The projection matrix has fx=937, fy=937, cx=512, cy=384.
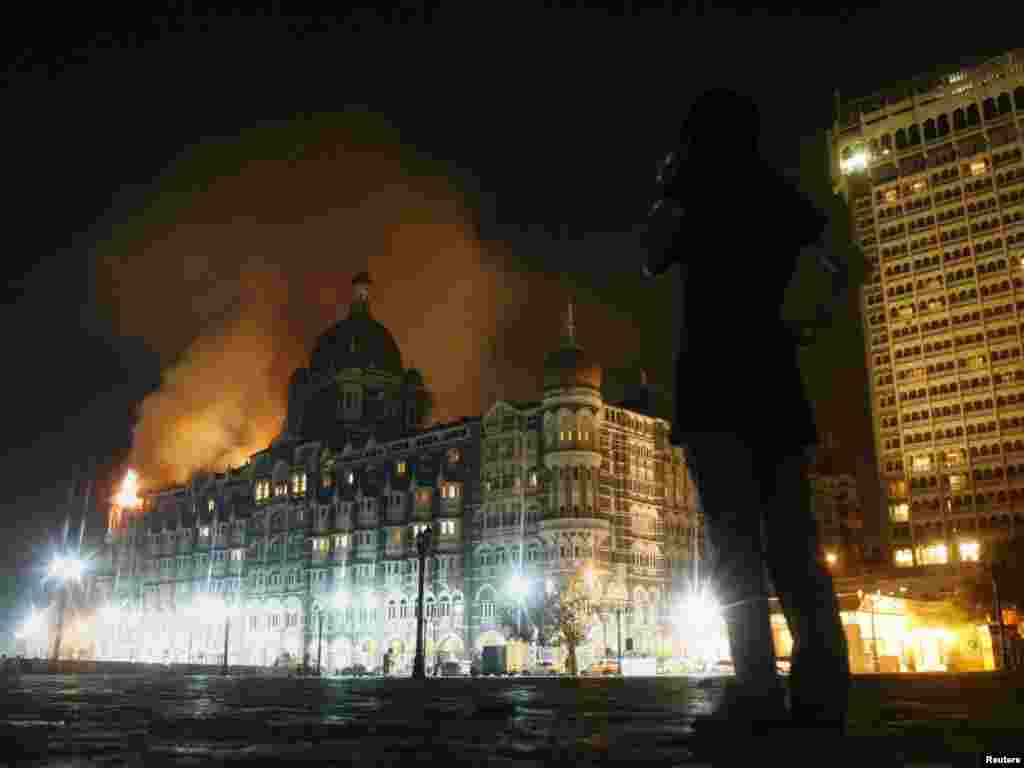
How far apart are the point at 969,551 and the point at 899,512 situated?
355 inches

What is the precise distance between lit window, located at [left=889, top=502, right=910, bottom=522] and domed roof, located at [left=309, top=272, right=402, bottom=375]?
59.1 metres

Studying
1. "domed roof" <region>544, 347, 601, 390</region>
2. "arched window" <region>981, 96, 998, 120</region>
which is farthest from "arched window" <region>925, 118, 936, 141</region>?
"domed roof" <region>544, 347, 601, 390</region>

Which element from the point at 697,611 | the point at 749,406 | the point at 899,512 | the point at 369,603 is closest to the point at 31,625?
the point at 369,603

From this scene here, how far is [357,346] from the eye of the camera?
363ft

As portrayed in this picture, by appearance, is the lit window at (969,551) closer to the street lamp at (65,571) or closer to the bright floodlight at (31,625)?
the street lamp at (65,571)

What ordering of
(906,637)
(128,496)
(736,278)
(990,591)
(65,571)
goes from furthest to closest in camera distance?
(128,496), (65,571), (990,591), (906,637), (736,278)

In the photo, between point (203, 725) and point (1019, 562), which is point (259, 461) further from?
point (203, 725)

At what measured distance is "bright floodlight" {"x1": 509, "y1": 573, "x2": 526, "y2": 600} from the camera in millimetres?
74938

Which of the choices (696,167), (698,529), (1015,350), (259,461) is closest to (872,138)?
(1015,350)

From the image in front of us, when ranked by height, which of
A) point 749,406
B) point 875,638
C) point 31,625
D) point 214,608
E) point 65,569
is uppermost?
point 65,569

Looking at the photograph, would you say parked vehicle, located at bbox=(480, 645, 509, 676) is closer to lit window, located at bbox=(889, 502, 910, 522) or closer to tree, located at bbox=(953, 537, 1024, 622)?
tree, located at bbox=(953, 537, 1024, 622)

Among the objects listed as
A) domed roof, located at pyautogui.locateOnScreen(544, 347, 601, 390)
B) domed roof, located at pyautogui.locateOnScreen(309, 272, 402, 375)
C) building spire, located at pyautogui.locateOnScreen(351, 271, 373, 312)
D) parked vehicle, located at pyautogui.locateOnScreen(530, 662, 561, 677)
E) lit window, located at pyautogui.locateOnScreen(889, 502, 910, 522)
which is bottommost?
parked vehicle, located at pyautogui.locateOnScreen(530, 662, 561, 677)

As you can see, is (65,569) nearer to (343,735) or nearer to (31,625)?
(31,625)

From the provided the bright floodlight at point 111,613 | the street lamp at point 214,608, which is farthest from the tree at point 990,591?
the bright floodlight at point 111,613
